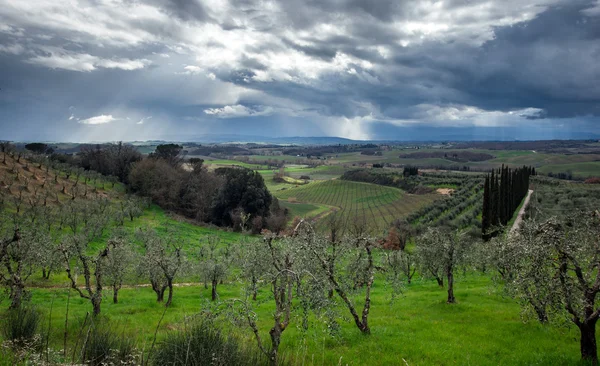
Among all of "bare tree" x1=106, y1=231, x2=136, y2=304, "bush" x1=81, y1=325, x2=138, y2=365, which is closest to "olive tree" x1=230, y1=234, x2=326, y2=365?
"bush" x1=81, y1=325, x2=138, y2=365

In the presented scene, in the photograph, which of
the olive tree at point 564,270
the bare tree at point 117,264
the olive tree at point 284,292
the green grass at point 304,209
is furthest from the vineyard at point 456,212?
the olive tree at point 284,292

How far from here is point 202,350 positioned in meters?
11.6

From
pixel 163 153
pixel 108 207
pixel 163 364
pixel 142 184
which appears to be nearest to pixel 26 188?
pixel 108 207

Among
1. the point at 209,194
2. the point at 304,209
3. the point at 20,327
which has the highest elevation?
the point at 20,327

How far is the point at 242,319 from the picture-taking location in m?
14.2

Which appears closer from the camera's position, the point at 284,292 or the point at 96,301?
the point at 284,292

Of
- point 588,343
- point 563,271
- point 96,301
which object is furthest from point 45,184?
point 588,343

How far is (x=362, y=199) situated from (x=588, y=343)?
12146 cm

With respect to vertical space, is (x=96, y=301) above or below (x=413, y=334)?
above

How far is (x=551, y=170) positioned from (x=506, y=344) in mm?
218616

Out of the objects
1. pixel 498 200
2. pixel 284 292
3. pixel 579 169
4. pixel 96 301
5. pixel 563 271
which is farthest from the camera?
pixel 579 169

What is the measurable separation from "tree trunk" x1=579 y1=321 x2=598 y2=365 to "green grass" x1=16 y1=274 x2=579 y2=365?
2.31ft

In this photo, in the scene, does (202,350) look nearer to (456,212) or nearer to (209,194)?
(209,194)

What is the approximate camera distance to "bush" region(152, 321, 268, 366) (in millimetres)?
11727
